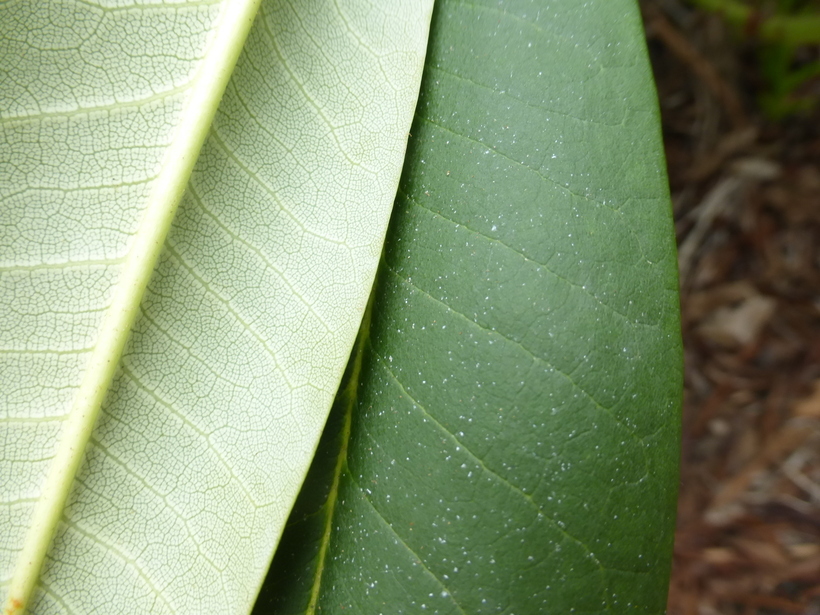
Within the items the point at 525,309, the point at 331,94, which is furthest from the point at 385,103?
the point at 525,309

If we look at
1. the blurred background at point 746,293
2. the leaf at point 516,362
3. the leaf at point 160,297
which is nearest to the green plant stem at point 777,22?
the blurred background at point 746,293

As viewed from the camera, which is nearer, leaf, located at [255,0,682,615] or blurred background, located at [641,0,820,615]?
leaf, located at [255,0,682,615]

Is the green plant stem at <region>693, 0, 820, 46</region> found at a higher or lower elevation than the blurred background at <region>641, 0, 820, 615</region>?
higher

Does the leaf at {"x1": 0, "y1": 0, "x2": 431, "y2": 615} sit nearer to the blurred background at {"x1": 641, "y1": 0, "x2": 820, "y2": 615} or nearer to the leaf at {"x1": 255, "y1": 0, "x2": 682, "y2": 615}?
the leaf at {"x1": 255, "y1": 0, "x2": 682, "y2": 615}

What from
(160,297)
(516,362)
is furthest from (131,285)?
(516,362)

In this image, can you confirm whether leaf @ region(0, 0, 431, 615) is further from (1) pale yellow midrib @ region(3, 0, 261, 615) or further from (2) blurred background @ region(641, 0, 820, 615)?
(2) blurred background @ region(641, 0, 820, 615)

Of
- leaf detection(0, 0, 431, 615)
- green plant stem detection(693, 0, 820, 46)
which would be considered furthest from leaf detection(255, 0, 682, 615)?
green plant stem detection(693, 0, 820, 46)

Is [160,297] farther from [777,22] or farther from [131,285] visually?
[777,22]
